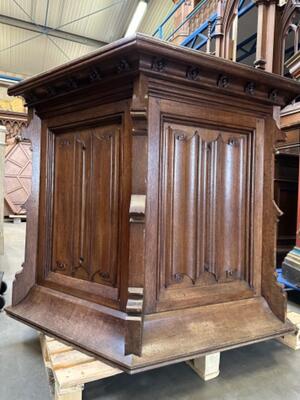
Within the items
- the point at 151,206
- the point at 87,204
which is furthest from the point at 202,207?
the point at 87,204

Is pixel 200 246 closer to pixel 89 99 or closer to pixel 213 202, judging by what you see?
pixel 213 202

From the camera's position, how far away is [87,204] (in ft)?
5.42

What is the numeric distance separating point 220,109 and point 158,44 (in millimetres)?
530

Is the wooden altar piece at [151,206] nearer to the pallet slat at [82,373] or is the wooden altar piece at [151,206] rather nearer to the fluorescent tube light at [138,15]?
the pallet slat at [82,373]

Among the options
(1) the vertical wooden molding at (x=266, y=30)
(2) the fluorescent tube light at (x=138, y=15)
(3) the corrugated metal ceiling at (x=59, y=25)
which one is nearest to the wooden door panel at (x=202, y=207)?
(1) the vertical wooden molding at (x=266, y=30)

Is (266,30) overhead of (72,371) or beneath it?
overhead

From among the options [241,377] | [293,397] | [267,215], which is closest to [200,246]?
[267,215]

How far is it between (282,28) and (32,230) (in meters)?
3.37

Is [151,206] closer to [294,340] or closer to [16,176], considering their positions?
[294,340]

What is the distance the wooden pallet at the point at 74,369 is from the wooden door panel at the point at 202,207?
0.43 meters

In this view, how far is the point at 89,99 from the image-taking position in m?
1.58

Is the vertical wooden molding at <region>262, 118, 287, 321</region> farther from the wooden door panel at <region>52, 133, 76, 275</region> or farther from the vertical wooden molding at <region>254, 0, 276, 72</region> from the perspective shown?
the vertical wooden molding at <region>254, 0, 276, 72</region>

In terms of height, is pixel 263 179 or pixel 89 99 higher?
pixel 89 99

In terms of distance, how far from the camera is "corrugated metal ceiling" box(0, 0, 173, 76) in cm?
942
